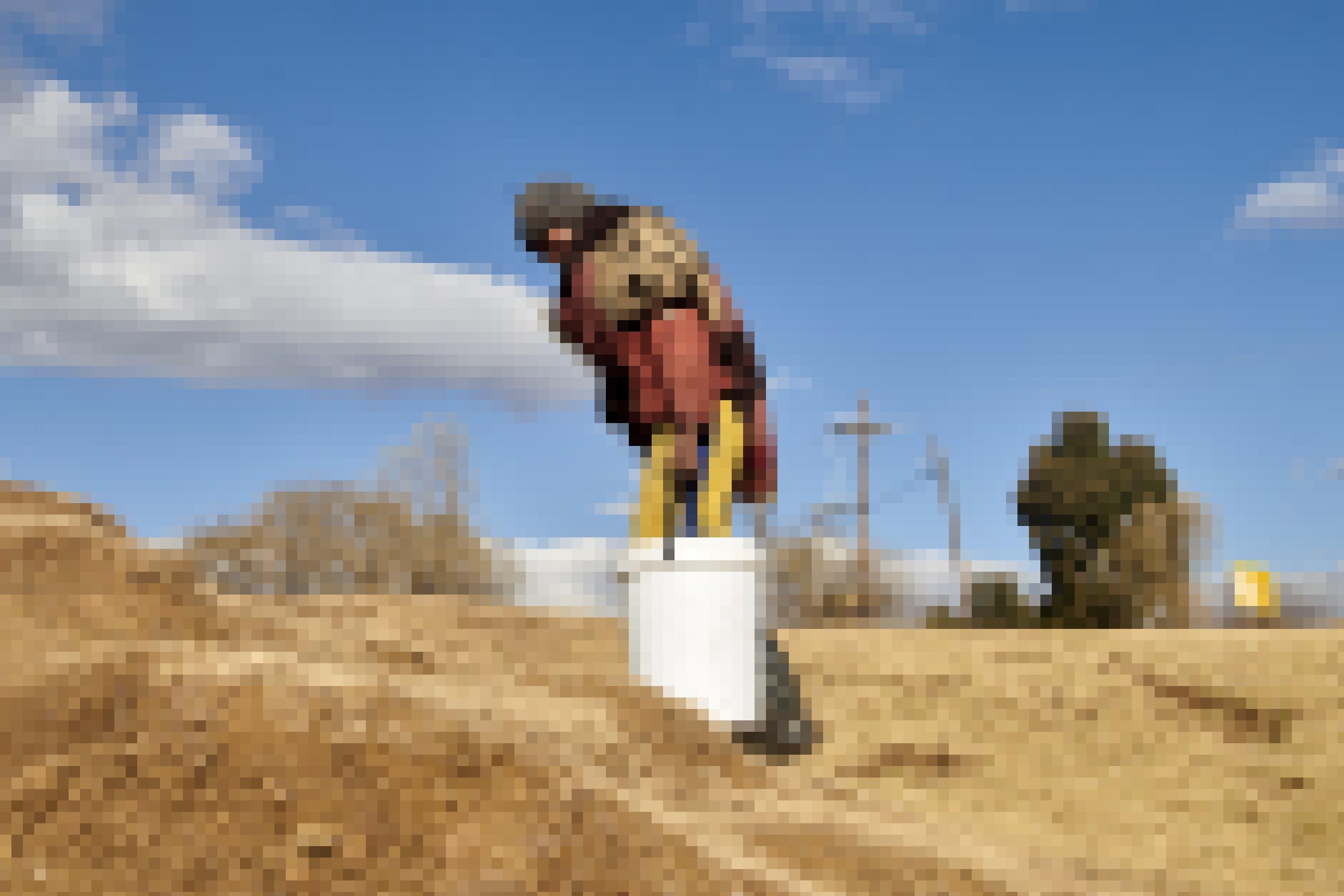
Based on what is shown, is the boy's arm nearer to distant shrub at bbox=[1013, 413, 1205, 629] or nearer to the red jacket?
the red jacket

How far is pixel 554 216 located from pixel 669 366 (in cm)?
116

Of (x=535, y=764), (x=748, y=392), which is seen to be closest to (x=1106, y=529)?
(x=748, y=392)

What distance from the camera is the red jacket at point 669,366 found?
6215mm

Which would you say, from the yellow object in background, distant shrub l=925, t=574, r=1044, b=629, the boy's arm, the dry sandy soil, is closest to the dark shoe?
the dry sandy soil

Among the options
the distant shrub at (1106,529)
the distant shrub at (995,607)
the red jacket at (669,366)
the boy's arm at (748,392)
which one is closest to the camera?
the red jacket at (669,366)

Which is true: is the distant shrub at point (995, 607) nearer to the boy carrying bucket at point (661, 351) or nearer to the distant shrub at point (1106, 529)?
the distant shrub at point (1106, 529)

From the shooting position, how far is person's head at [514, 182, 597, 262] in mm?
6523

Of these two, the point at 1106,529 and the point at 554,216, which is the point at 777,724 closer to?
the point at 554,216

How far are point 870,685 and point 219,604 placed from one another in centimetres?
475

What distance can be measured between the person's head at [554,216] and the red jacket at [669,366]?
0.16 metres

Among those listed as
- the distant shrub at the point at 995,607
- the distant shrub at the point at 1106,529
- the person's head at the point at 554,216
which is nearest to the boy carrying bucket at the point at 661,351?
the person's head at the point at 554,216

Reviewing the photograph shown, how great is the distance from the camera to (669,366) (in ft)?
20.3

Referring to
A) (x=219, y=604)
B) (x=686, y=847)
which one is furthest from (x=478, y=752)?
(x=219, y=604)

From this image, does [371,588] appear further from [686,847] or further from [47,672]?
[686,847]
